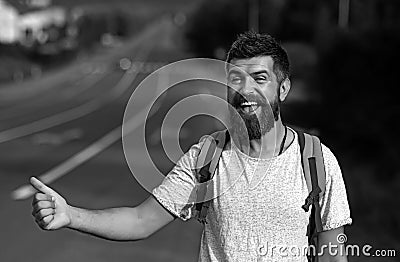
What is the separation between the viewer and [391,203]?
46.1ft

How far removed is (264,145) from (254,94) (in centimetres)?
21

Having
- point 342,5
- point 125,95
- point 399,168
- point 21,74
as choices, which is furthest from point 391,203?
point 21,74

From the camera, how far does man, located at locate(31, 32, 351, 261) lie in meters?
3.53

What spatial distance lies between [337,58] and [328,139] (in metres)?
4.73

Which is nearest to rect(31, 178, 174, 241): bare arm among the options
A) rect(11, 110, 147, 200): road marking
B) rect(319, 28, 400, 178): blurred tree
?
Result: rect(11, 110, 147, 200): road marking

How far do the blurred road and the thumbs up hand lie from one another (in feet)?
20.5

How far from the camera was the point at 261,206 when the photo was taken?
3.52 meters

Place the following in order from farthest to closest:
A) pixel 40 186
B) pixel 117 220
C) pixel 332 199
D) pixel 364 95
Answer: pixel 364 95
pixel 117 220
pixel 332 199
pixel 40 186

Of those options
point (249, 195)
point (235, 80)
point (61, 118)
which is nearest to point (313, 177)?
point (249, 195)

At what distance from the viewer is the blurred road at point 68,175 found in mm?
10234

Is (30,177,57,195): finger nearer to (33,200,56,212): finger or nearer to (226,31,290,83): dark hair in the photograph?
(33,200,56,212): finger

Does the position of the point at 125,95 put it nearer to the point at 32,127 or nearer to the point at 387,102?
the point at 32,127

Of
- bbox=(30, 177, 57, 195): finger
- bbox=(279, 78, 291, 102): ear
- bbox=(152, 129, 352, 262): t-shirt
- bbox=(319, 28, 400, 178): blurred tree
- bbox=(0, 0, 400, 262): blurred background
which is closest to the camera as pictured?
bbox=(30, 177, 57, 195): finger

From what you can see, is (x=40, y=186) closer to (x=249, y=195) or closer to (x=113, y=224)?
(x=113, y=224)
